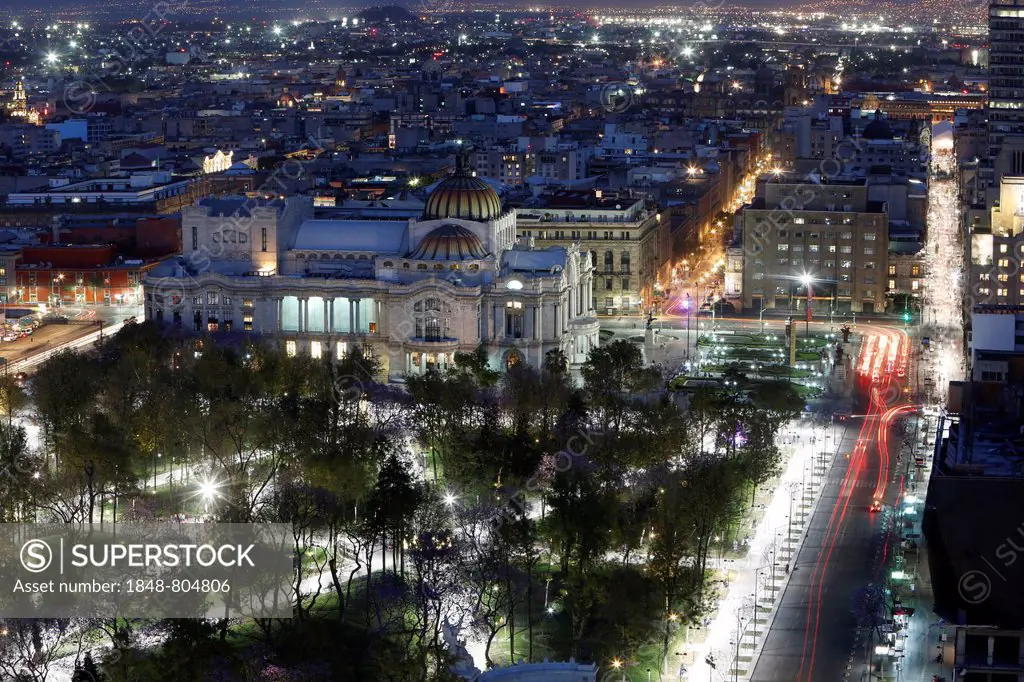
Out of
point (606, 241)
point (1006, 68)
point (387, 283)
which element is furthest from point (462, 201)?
point (1006, 68)

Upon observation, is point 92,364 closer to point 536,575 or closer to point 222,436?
point 222,436

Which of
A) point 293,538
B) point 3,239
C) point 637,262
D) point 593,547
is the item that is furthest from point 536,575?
point 3,239

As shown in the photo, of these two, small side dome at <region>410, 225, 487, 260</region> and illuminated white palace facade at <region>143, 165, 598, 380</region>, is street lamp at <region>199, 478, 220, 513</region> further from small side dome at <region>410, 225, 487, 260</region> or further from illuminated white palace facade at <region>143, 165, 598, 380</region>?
small side dome at <region>410, 225, 487, 260</region>

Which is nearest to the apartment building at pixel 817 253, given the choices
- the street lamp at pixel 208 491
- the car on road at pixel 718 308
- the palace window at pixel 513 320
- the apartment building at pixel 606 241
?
the car on road at pixel 718 308

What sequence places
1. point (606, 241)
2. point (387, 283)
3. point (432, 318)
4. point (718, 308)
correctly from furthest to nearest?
1. point (718, 308)
2. point (606, 241)
3. point (387, 283)
4. point (432, 318)

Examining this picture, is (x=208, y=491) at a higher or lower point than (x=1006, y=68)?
lower

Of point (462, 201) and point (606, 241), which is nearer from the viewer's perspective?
point (462, 201)

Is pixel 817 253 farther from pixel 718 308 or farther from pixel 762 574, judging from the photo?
pixel 762 574
